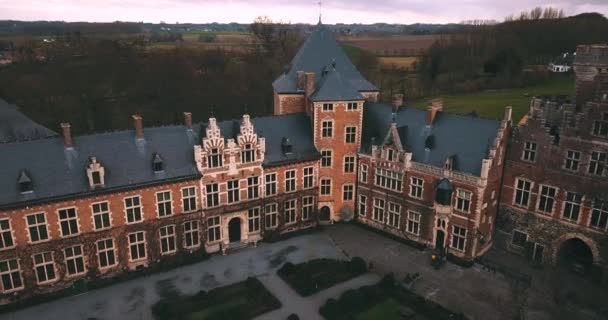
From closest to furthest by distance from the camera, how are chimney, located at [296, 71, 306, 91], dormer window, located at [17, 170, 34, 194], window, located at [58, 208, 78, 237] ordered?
dormer window, located at [17, 170, 34, 194] → window, located at [58, 208, 78, 237] → chimney, located at [296, 71, 306, 91]

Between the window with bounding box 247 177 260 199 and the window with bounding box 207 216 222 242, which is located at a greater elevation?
the window with bounding box 247 177 260 199

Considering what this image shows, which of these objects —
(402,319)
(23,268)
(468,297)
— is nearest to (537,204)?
(468,297)

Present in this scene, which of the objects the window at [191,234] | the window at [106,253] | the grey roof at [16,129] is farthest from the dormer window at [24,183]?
the grey roof at [16,129]

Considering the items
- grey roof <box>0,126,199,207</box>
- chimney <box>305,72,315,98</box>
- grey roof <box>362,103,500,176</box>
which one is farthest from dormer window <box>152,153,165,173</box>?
grey roof <box>362,103,500,176</box>

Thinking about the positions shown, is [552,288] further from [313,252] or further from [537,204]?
[313,252]

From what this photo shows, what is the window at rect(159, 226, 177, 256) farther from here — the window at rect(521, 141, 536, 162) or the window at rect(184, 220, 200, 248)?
the window at rect(521, 141, 536, 162)
